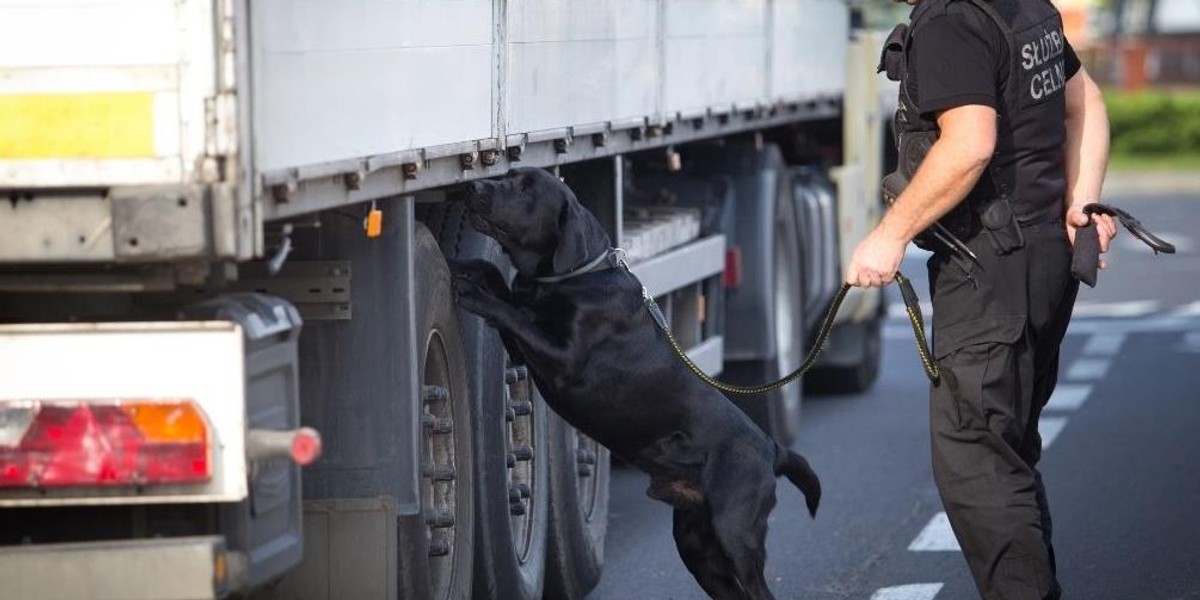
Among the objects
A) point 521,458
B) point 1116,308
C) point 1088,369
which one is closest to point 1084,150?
point 521,458

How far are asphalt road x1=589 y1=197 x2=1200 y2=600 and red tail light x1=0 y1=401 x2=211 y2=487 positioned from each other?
3.49 meters

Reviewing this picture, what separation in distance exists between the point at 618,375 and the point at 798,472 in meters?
0.72

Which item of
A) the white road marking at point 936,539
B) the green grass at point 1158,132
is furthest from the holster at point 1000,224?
the green grass at point 1158,132

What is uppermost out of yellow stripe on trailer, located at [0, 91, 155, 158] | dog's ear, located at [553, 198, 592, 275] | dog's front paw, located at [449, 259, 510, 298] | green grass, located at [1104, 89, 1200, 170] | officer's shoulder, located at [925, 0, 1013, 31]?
officer's shoulder, located at [925, 0, 1013, 31]

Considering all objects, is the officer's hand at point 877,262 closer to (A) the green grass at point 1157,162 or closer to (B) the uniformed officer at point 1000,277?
(B) the uniformed officer at point 1000,277

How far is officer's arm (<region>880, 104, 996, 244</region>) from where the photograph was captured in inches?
210

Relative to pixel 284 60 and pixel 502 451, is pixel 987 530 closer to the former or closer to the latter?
pixel 502 451

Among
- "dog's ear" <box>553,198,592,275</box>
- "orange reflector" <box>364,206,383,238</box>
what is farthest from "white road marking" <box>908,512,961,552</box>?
"orange reflector" <box>364,206,383,238</box>

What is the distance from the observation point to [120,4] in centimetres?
→ 410

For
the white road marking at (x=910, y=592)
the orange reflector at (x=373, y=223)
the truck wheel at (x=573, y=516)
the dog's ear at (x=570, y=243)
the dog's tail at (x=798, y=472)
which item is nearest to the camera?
the orange reflector at (x=373, y=223)

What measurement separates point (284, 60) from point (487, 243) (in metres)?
2.06

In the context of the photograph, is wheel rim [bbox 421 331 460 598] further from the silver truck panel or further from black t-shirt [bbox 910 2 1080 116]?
black t-shirt [bbox 910 2 1080 116]

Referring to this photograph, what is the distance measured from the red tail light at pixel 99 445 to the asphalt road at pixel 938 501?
3494mm

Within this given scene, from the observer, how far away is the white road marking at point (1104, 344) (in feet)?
48.7
